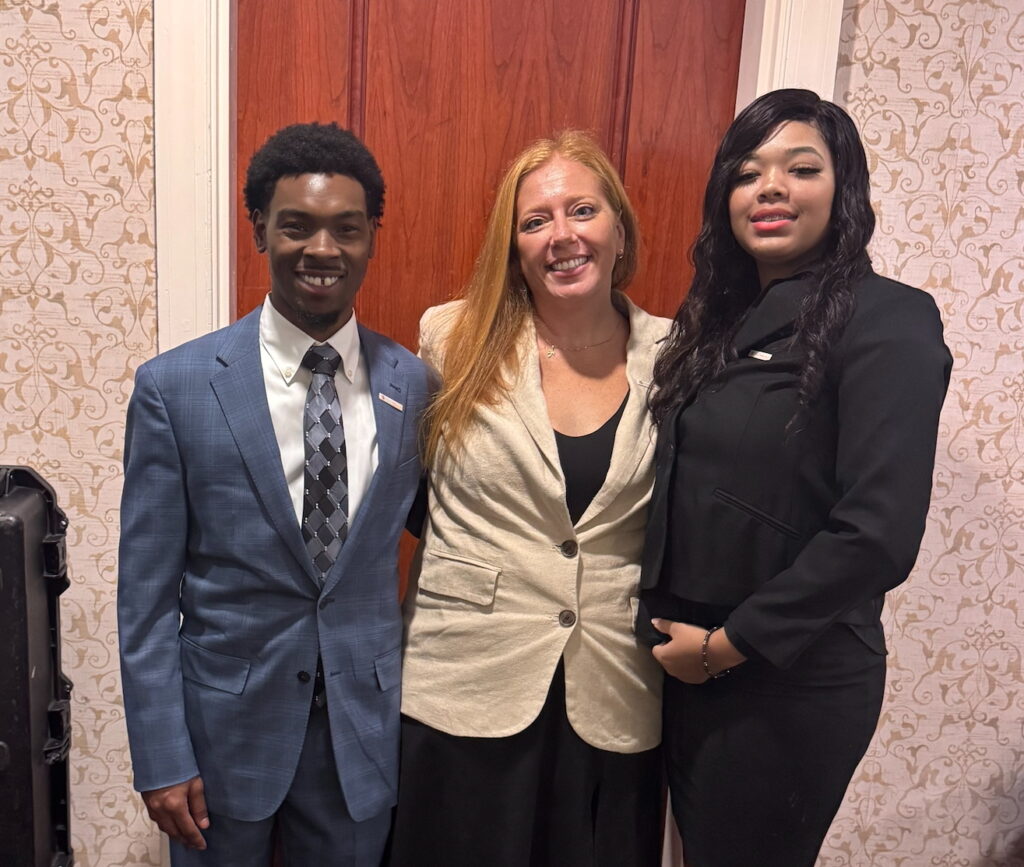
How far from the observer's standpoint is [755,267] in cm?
132

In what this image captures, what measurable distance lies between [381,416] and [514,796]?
61cm

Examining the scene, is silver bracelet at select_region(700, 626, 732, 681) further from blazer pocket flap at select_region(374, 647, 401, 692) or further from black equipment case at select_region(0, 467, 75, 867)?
black equipment case at select_region(0, 467, 75, 867)

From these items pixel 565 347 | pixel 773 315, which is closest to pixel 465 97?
pixel 565 347

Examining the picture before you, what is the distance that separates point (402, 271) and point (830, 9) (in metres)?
0.94

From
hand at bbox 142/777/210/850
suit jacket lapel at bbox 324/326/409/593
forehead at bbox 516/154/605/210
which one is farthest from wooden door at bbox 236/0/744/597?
hand at bbox 142/777/210/850

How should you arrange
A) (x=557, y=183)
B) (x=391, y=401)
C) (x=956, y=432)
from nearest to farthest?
(x=391, y=401) → (x=557, y=183) → (x=956, y=432)

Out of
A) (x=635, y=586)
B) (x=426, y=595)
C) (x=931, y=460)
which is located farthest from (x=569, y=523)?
(x=931, y=460)

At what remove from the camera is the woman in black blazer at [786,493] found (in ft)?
3.48

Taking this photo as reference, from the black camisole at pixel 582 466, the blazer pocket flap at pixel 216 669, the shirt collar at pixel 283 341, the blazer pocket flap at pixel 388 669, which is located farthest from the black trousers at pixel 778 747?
the shirt collar at pixel 283 341

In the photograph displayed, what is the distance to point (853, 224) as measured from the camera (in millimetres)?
1159

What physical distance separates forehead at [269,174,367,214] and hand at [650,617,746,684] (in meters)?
0.75

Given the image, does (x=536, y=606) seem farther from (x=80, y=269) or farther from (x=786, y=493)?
(x=80, y=269)

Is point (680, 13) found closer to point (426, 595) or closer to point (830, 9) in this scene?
point (830, 9)

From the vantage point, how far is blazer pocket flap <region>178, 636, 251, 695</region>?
117 cm
